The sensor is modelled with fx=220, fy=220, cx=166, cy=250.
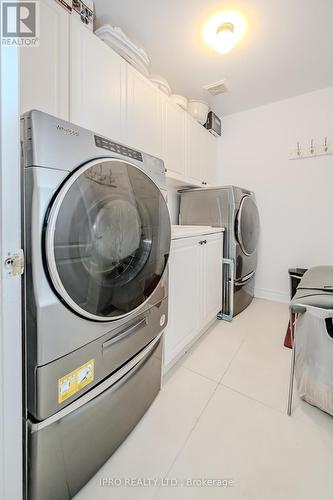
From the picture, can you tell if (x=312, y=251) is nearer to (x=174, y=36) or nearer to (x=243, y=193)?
(x=243, y=193)

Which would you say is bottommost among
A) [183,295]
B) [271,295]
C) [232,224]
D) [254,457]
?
[254,457]

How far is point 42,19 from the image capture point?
40.9 inches

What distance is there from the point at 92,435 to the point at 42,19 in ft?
5.92

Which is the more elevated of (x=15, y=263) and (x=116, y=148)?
(x=116, y=148)

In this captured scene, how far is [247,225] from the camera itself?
227 cm

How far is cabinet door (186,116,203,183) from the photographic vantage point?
224cm

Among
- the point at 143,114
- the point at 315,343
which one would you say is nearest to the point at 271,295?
the point at 315,343

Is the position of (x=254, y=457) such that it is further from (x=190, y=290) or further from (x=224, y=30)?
(x=224, y=30)

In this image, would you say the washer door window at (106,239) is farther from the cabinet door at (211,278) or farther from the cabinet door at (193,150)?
the cabinet door at (193,150)

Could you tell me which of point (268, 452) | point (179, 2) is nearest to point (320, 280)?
point (268, 452)

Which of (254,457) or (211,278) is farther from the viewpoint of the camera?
(211,278)

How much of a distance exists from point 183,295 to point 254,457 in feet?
2.68

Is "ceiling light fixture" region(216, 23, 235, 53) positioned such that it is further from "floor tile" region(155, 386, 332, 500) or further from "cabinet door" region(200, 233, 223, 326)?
A: "floor tile" region(155, 386, 332, 500)

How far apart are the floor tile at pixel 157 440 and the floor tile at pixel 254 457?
1.8 inches
